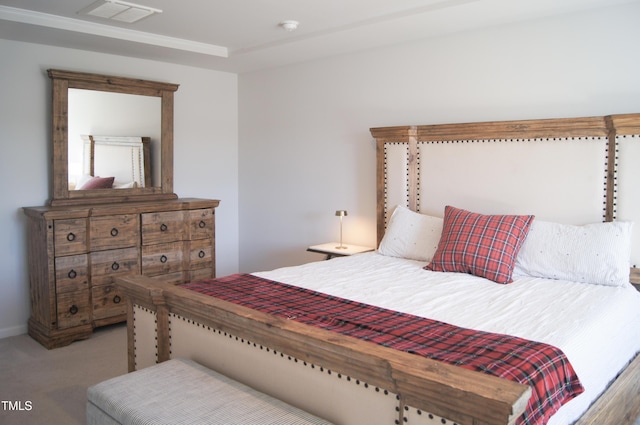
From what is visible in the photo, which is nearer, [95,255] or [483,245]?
[483,245]

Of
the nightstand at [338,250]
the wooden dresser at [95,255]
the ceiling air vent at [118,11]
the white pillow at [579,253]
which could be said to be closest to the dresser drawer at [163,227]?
the wooden dresser at [95,255]

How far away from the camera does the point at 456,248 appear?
3.22 meters

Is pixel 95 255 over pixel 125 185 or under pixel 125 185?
under

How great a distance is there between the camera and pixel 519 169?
3.47 m

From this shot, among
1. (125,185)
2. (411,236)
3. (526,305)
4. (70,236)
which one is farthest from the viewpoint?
(125,185)

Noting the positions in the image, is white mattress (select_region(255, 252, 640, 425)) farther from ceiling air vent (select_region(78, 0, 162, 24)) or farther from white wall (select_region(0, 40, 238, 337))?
white wall (select_region(0, 40, 238, 337))

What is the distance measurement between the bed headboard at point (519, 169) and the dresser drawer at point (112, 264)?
6.47 ft

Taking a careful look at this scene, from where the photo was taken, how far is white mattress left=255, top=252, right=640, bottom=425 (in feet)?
6.86

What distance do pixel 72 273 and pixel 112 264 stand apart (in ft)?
1.06

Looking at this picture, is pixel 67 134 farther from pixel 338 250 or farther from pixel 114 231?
pixel 338 250

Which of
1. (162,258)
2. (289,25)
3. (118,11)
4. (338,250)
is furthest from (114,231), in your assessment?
(289,25)

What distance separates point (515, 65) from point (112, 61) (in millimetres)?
3246

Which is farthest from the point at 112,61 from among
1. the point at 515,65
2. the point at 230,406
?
the point at 230,406

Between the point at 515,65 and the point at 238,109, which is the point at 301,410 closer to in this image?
the point at 515,65
